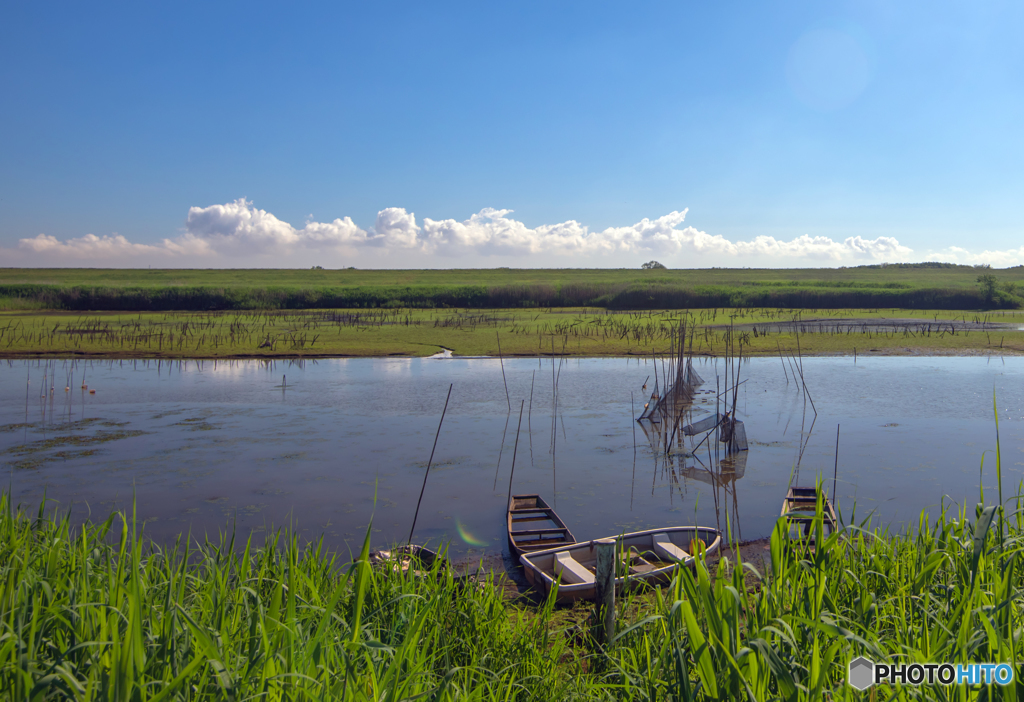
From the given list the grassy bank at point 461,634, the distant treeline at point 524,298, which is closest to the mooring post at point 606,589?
the grassy bank at point 461,634

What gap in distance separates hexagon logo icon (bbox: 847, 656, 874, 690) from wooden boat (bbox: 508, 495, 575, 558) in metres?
4.42

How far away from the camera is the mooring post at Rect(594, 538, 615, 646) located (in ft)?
17.3

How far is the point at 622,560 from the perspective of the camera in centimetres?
702

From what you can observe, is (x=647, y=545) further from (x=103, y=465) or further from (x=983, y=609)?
(x=103, y=465)

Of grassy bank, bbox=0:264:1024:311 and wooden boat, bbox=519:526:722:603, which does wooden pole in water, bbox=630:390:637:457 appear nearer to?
wooden boat, bbox=519:526:722:603

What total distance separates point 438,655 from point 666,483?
7.17 m

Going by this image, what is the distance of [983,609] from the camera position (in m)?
3.35

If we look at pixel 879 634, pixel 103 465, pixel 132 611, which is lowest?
pixel 103 465

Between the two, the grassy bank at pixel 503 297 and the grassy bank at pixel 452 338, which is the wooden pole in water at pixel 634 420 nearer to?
the grassy bank at pixel 452 338

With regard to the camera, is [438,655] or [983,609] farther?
[438,655]

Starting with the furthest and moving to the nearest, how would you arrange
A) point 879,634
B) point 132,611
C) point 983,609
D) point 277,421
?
point 277,421 < point 879,634 < point 983,609 < point 132,611

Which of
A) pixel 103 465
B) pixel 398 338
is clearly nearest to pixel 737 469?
pixel 103 465

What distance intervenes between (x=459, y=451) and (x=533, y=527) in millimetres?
4143

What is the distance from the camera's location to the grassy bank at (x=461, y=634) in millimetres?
3205
